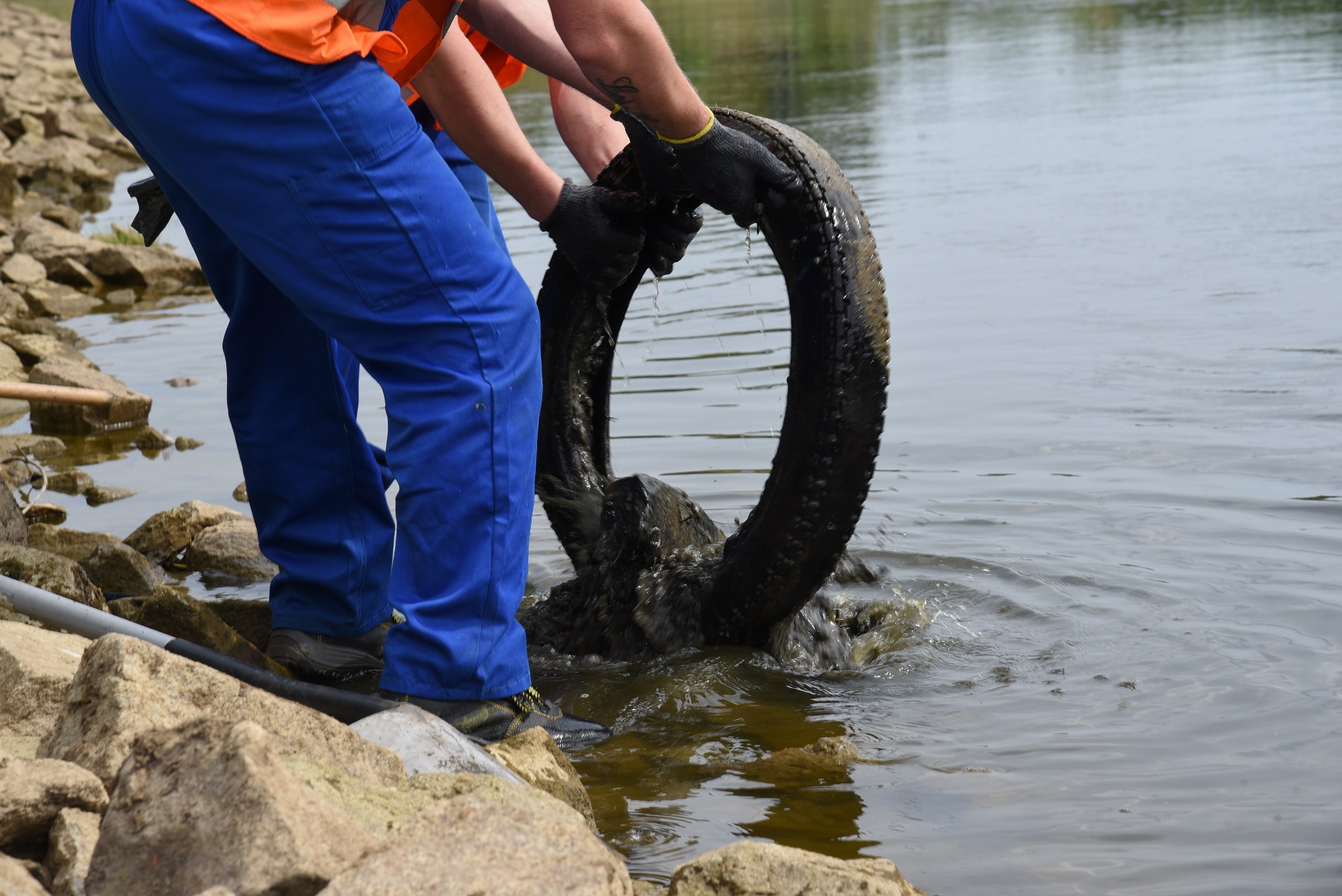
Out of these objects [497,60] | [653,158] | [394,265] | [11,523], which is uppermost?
[497,60]

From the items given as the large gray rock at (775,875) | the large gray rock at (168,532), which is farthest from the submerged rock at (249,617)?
the large gray rock at (775,875)

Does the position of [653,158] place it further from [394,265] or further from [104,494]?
[104,494]

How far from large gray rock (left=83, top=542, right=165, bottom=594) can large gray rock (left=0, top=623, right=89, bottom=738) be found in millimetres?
1393

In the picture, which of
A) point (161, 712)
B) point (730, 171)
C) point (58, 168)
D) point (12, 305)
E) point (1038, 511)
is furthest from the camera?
point (58, 168)

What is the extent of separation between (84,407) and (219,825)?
4.78 metres

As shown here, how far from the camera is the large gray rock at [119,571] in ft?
13.1

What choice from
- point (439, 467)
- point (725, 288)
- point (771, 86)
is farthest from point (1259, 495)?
point (771, 86)

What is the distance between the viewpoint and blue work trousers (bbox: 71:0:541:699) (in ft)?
8.43

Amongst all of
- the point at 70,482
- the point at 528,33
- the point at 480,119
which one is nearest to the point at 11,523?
the point at 70,482

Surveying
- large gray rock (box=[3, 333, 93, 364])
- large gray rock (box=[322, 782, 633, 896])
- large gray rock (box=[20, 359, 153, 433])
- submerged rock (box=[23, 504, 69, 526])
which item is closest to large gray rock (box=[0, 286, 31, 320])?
large gray rock (box=[3, 333, 93, 364])

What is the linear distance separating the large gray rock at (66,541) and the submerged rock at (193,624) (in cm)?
90

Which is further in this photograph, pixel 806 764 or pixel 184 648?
pixel 806 764

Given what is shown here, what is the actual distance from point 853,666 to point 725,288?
198 inches

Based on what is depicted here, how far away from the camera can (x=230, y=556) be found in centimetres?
447
